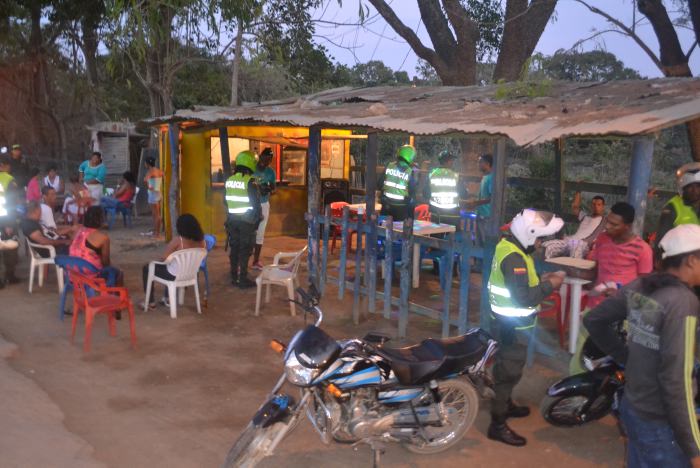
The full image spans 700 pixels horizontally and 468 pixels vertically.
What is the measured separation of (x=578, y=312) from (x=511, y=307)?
1722 millimetres

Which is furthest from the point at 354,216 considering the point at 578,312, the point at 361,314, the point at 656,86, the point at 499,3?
the point at 499,3

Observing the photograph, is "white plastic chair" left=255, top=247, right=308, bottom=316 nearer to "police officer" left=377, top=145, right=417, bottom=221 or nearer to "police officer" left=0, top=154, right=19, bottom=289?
"police officer" left=377, top=145, right=417, bottom=221

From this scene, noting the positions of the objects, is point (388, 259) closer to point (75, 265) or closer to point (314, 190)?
point (314, 190)

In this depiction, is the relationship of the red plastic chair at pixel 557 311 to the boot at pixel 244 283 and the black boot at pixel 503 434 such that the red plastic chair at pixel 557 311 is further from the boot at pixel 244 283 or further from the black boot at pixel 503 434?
the boot at pixel 244 283

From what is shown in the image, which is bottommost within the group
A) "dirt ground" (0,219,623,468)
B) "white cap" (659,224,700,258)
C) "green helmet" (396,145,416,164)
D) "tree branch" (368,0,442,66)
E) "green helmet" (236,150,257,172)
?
"dirt ground" (0,219,623,468)

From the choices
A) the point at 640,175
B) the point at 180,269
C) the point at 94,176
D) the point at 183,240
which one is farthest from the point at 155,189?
the point at 640,175

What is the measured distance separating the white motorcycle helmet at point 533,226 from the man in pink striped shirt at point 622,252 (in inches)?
49.6

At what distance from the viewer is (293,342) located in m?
3.74

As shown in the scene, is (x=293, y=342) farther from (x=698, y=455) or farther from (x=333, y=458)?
(x=698, y=455)

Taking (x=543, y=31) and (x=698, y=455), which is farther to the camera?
(x=543, y=31)

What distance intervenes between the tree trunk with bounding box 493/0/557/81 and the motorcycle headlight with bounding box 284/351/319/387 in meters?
11.9

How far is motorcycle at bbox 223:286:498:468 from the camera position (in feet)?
12.0

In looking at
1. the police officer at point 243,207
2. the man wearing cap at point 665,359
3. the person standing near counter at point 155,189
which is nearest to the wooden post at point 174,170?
the person standing near counter at point 155,189

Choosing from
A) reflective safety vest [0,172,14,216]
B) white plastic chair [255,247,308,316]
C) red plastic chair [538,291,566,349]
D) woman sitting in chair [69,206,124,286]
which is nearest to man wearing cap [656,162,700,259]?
red plastic chair [538,291,566,349]
